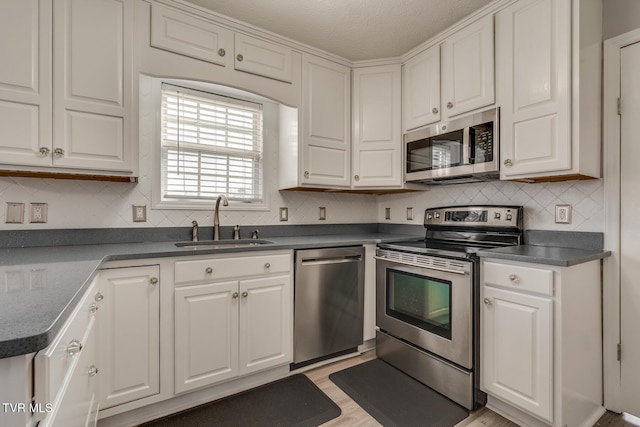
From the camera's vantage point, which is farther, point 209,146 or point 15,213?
point 209,146

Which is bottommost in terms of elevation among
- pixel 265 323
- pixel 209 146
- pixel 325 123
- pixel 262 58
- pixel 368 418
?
pixel 368 418

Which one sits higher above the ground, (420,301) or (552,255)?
(552,255)

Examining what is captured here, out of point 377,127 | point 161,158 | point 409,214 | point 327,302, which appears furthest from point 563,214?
point 161,158

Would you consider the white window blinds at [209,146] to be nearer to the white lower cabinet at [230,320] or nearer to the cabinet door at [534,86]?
the white lower cabinet at [230,320]

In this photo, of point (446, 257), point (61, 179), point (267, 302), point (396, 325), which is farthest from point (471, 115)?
point (61, 179)

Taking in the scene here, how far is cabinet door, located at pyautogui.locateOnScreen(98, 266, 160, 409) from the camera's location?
1.55 meters

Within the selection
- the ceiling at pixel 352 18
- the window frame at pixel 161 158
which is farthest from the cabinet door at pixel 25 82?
the ceiling at pixel 352 18

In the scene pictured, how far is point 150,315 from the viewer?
1.67 m

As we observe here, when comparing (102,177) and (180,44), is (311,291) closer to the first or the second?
(102,177)

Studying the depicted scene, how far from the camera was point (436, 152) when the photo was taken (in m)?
2.36

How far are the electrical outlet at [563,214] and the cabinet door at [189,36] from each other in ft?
7.93

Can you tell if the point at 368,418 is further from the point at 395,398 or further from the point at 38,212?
the point at 38,212

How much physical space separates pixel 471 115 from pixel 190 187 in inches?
83.5

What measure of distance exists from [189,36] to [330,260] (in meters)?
1.79
